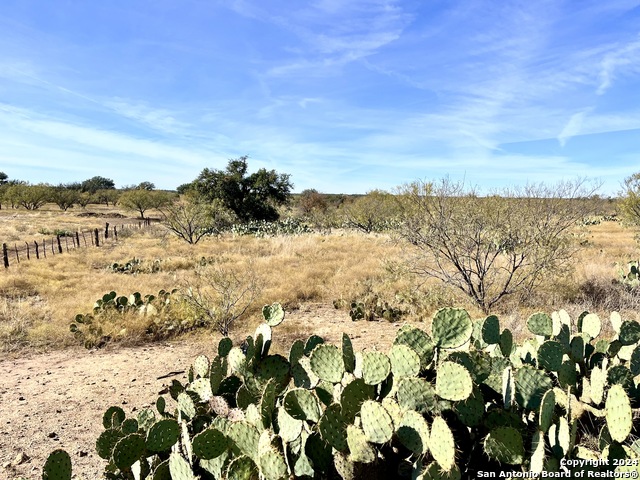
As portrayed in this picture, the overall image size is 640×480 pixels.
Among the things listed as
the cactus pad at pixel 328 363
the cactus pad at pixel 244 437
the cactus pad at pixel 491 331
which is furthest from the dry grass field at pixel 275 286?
the cactus pad at pixel 244 437

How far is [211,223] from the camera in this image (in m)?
26.4

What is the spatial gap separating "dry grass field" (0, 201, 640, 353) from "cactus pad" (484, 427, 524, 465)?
5.53 meters

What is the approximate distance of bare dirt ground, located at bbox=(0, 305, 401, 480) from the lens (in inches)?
156

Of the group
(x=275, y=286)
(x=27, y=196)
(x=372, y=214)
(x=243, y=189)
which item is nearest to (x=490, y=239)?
(x=275, y=286)

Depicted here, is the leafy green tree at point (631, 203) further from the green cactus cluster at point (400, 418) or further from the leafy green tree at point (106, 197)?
the leafy green tree at point (106, 197)

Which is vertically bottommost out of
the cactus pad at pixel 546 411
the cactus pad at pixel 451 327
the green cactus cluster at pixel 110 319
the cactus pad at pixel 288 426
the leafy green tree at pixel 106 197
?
the green cactus cluster at pixel 110 319

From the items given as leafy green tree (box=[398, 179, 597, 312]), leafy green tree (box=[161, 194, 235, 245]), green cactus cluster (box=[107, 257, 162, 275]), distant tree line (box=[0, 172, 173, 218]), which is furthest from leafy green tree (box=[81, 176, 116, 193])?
leafy green tree (box=[398, 179, 597, 312])

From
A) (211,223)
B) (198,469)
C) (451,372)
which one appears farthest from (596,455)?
(211,223)

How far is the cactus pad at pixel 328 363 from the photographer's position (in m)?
2.26

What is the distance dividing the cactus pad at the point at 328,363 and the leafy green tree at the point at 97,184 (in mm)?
88367

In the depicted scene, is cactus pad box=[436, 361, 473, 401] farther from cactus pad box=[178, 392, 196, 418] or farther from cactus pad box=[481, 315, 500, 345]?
cactus pad box=[178, 392, 196, 418]

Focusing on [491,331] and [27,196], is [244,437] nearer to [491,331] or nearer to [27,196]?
[491,331]

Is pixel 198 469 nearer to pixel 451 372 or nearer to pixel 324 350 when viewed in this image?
pixel 324 350

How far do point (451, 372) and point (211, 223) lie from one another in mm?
25862
